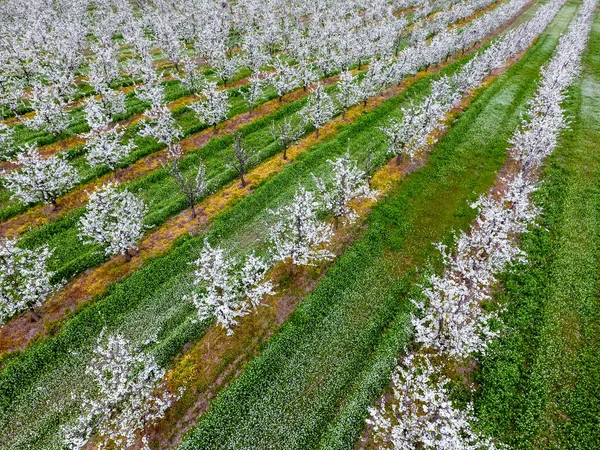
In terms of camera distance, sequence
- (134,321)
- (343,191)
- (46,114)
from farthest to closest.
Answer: (46,114) → (343,191) → (134,321)

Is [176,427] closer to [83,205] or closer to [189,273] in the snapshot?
[189,273]

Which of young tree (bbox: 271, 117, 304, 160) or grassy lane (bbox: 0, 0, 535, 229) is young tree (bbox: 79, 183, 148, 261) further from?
young tree (bbox: 271, 117, 304, 160)

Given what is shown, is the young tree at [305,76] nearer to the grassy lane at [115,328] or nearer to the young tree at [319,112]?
the young tree at [319,112]

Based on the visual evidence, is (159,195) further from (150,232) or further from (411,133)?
(411,133)

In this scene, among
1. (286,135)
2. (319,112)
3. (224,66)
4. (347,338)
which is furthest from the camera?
(224,66)

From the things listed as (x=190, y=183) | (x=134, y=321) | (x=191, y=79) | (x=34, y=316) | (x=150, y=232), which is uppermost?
(x=191, y=79)

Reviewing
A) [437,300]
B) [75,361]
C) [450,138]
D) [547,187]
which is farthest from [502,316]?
[75,361]

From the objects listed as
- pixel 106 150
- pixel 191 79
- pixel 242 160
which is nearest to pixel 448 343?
pixel 242 160
